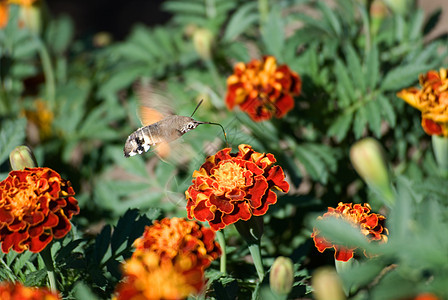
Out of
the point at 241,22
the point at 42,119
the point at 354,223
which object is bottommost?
the point at 42,119

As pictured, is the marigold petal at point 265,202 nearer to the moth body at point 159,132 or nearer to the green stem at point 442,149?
the moth body at point 159,132

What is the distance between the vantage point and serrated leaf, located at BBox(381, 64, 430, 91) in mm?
1138

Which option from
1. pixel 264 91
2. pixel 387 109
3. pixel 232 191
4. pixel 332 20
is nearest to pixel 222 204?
A: pixel 232 191

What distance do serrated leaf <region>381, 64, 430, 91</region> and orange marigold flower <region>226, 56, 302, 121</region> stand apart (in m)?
0.19

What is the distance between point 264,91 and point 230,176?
1.22 ft

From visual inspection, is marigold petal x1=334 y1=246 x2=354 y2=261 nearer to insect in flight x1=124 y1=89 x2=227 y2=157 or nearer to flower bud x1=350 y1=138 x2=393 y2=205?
flower bud x1=350 y1=138 x2=393 y2=205

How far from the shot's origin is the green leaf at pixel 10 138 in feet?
3.52

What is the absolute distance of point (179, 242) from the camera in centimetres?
76

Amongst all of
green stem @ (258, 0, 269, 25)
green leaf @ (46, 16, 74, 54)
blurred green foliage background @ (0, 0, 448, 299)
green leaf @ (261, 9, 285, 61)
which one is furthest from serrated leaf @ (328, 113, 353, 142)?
green leaf @ (46, 16, 74, 54)

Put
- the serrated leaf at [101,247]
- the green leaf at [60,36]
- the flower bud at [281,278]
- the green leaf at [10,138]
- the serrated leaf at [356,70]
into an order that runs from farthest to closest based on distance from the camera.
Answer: the green leaf at [60,36] < the serrated leaf at [356,70] < the green leaf at [10,138] < the serrated leaf at [101,247] < the flower bud at [281,278]

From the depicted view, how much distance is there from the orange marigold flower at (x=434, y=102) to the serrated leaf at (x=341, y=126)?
181mm

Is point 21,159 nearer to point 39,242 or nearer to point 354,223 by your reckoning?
point 39,242

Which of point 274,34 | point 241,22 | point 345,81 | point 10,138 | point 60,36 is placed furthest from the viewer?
point 60,36

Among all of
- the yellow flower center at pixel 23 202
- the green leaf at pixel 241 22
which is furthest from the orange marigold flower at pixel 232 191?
the green leaf at pixel 241 22
